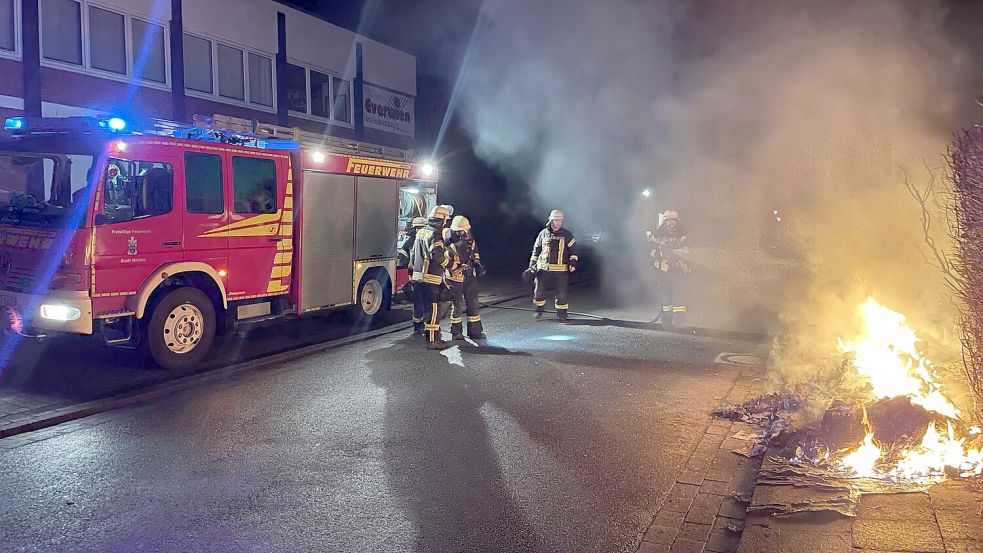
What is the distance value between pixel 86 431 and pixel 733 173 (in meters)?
7.65

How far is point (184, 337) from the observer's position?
7840mm

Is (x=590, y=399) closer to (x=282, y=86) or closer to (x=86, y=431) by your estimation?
(x=86, y=431)

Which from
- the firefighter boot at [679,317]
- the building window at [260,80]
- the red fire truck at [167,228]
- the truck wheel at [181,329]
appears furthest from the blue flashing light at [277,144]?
the building window at [260,80]

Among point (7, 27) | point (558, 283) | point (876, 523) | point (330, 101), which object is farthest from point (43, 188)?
point (330, 101)

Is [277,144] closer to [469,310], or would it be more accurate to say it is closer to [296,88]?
[469,310]

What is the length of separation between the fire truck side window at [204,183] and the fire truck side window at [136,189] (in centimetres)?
23

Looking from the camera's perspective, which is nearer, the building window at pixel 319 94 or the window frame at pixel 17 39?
the window frame at pixel 17 39

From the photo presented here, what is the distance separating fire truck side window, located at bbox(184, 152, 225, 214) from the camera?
7.81 m

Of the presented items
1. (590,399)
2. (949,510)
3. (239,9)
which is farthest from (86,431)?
(239,9)

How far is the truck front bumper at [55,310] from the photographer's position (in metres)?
6.93

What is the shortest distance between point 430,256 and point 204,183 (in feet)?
8.55

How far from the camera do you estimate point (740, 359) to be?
8.59m

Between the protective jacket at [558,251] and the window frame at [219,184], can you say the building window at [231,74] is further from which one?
the window frame at [219,184]

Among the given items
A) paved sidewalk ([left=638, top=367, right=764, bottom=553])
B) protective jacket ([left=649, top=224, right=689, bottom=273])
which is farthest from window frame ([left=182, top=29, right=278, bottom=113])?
paved sidewalk ([left=638, top=367, right=764, bottom=553])
